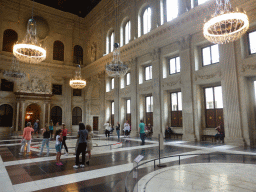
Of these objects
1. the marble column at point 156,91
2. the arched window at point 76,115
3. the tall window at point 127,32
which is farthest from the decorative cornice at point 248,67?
the arched window at point 76,115

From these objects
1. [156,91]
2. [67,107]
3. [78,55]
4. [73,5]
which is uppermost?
[73,5]

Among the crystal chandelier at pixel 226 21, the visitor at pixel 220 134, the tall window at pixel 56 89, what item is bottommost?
the visitor at pixel 220 134

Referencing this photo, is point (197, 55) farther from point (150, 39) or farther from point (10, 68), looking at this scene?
point (10, 68)

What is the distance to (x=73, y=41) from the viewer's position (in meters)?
25.7

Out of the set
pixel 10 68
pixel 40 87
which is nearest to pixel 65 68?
pixel 40 87

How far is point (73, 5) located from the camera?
2361 centimetres

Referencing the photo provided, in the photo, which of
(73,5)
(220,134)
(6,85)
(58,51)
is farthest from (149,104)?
(73,5)

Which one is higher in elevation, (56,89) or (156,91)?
(56,89)

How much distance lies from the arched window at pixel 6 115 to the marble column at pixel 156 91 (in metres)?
15.8

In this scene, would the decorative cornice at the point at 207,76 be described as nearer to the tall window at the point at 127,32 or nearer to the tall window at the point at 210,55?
the tall window at the point at 210,55

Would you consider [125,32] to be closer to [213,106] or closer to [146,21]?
[146,21]

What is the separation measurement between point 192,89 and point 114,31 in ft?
39.0

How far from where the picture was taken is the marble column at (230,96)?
34.2ft

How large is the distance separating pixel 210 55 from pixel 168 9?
551 centimetres
